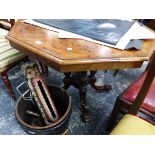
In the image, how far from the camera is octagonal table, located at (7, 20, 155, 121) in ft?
3.25

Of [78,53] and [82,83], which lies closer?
[78,53]

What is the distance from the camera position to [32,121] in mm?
1539

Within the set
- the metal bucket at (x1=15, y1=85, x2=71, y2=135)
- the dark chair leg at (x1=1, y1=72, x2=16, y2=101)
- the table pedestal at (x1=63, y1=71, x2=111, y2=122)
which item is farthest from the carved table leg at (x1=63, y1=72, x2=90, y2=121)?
the dark chair leg at (x1=1, y1=72, x2=16, y2=101)

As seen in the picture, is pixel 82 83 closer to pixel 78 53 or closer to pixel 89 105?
pixel 89 105

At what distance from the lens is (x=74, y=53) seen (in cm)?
102

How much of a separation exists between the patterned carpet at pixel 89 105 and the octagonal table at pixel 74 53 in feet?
2.45

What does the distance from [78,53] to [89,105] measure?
2.92 ft

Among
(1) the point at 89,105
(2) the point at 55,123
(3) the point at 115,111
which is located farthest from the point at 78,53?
(1) the point at 89,105

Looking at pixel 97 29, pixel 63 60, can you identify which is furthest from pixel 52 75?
pixel 63 60

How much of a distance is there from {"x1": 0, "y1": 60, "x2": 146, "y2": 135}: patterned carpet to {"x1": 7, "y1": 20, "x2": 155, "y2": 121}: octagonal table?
2.45 ft

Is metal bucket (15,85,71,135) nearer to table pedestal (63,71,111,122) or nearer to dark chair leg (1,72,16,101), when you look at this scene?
table pedestal (63,71,111,122)

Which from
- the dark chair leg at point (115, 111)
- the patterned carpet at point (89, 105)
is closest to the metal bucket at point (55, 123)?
the patterned carpet at point (89, 105)

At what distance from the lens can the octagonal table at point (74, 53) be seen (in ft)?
3.25
